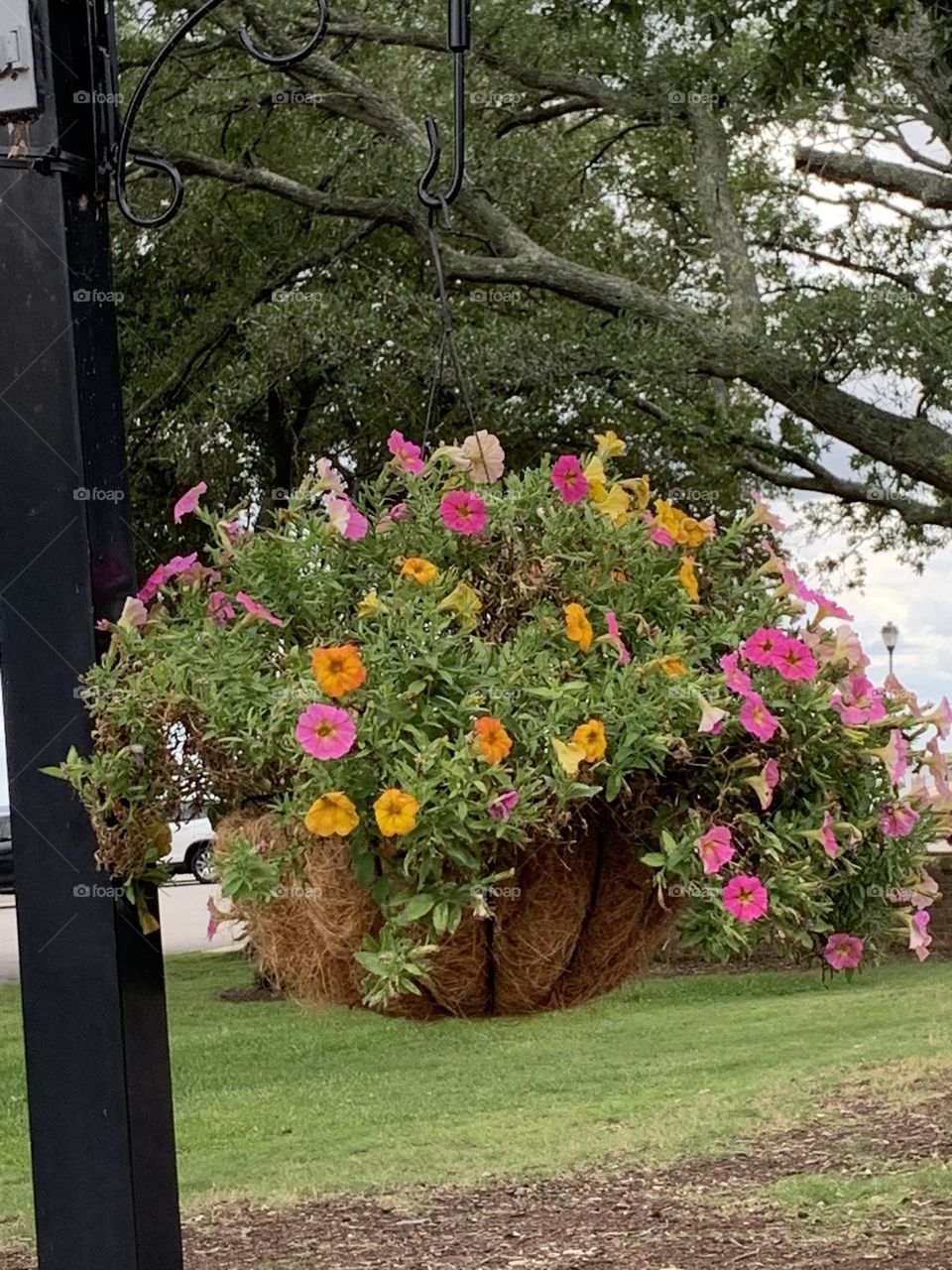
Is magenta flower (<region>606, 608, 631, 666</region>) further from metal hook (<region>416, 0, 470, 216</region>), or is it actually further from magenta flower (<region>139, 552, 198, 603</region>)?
metal hook (<region>416, 0, 470, 216</region>)

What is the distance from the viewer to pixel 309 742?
2121 millimetres

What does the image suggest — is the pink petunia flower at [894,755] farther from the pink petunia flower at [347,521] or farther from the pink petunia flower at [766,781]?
the pink petunia flower at [347,521]

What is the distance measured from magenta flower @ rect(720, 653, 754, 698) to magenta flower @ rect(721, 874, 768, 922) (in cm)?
27

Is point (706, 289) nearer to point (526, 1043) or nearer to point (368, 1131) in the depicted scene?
point (526, 1043)

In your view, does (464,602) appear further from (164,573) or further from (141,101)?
(141,101)

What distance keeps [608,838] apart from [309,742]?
1.78 feet

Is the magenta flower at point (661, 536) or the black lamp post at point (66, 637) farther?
the magenta flower at point (661, 536)

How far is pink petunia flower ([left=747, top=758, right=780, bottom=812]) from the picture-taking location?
2287 mm

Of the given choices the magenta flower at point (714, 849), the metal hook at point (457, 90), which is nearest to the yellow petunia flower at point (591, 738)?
the magenta flower at point (714, 849)

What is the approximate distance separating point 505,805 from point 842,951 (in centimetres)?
71

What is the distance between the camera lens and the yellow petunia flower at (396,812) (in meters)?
2.08

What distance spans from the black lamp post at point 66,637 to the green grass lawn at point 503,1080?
9.72 ft

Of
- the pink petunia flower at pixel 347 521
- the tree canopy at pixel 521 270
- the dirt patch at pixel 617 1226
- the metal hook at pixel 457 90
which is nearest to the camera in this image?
the pink petunia flower at pixel 347 521

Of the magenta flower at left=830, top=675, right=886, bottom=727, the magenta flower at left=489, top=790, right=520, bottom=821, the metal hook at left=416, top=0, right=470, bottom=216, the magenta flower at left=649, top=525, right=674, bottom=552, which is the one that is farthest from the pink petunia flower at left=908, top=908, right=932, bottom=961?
the metal hook at left=416, top=0, right=470, bottom=216
